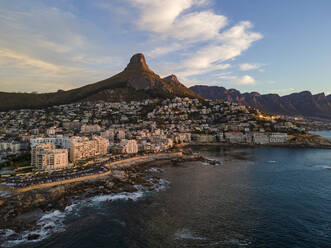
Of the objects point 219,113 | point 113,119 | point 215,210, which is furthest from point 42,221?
point 219,113

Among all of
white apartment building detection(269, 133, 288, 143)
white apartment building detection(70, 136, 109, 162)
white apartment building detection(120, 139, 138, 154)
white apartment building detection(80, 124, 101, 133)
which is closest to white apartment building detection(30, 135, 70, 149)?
white apartment building detection(70, 136, 109, 162)

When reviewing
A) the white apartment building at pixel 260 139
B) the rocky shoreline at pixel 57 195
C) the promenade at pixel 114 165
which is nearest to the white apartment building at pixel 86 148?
the promenade at pixel 114 165

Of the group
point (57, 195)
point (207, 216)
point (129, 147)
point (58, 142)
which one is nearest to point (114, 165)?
point (129, 147)

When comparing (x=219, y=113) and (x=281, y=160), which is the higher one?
(x=219, y=113)

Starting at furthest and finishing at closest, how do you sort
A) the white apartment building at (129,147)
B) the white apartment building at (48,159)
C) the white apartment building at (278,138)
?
the white apartment building at (278,138) → the white apartment building at (129,147) → the white apartment building at (48,159)

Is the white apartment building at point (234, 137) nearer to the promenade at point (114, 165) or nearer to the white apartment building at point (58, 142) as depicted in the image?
the promenade at point (114, 165)

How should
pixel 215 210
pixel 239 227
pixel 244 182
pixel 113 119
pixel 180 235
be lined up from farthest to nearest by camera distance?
pixel 113 119, pixel 244 182, pixel 215 210, pixel 239 227, pixel 180 235

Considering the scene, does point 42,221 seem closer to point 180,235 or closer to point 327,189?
point 180,235
